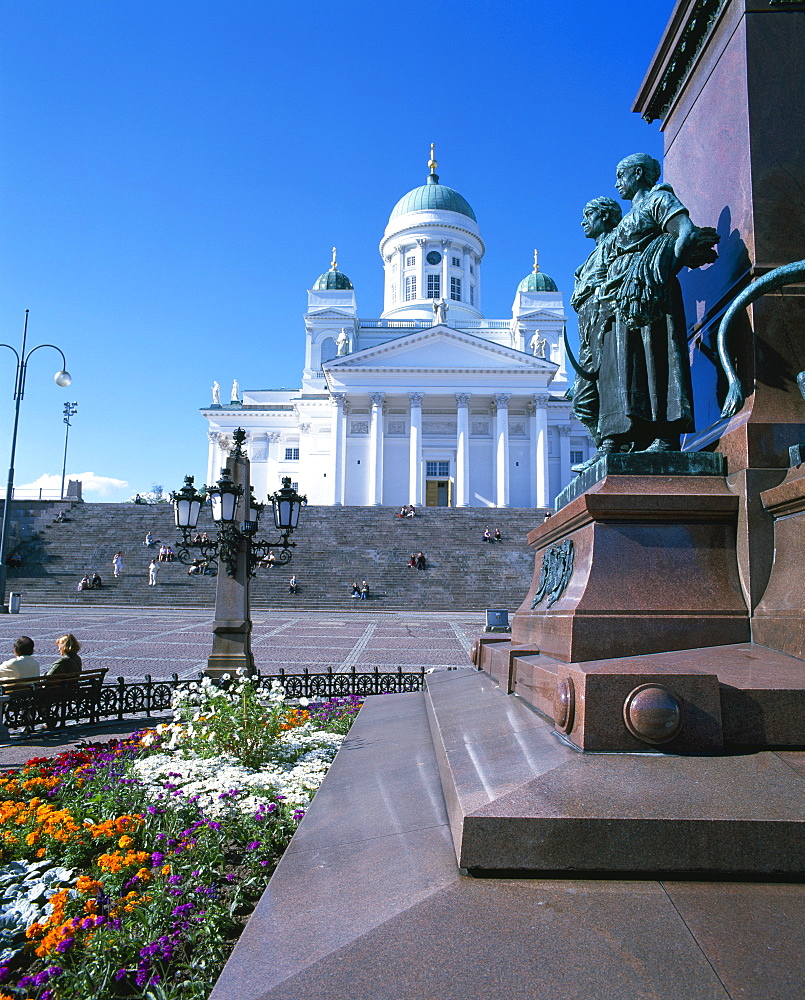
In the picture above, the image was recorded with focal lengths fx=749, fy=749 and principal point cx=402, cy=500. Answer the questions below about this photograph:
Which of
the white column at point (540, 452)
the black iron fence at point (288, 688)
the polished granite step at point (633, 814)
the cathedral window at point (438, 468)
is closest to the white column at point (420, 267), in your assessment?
the white column at point (540, 452)

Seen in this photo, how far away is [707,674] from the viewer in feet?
8.50

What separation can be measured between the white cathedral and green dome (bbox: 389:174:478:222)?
8.99 metres

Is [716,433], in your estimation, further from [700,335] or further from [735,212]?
[735,212]

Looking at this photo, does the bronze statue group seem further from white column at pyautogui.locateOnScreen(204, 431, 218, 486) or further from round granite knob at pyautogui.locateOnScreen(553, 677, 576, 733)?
white column at pyautogui.locateOnScreen(204, 431, 218, 486)

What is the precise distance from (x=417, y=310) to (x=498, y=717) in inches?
2409

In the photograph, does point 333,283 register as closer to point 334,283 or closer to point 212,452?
point 334,283

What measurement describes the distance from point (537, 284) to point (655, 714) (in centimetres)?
6301

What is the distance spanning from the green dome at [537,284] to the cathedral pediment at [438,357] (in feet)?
39.7

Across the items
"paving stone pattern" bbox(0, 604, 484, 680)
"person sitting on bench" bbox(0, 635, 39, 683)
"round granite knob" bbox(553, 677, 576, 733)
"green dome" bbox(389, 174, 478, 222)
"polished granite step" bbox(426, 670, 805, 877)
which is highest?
"green dome" bbox(389, 174, 478, 222)

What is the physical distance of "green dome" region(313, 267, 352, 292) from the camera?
62.4 meters

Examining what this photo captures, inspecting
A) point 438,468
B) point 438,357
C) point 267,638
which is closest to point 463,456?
point 438,468

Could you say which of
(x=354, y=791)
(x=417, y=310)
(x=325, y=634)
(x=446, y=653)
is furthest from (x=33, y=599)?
(x=417, y=310)

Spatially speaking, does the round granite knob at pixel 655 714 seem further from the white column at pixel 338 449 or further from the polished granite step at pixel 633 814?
the white column at pixel 338 449

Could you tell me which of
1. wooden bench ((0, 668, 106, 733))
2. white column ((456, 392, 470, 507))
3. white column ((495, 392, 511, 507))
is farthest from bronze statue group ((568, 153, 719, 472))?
white column ((456, 392, 470, 507))
